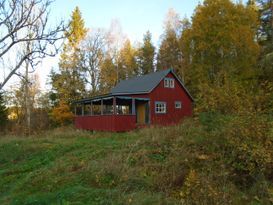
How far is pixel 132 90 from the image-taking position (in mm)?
24641

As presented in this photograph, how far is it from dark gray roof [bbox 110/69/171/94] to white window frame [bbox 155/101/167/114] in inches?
63.9

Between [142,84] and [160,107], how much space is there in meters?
2.76

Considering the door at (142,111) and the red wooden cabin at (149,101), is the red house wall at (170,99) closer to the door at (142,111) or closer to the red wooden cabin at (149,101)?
the red wooden cabin at (149,101)

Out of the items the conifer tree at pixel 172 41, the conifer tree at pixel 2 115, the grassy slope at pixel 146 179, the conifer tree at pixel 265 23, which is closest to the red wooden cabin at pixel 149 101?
the conifer tree at pixel 172 41

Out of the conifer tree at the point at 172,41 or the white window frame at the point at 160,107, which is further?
the conifer tree at the point at 172,41

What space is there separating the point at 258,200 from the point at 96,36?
3254 cm

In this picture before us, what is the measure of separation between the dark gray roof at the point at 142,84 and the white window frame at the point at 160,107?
162 cm

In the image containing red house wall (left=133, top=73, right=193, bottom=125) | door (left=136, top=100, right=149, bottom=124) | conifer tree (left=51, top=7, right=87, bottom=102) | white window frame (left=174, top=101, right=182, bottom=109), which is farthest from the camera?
conifer tree (left=51, top=7, right=87, bottom=102)

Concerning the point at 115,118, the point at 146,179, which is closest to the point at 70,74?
the point at 115,118

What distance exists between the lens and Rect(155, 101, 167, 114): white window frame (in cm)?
2366

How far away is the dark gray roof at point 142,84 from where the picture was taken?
23.7m

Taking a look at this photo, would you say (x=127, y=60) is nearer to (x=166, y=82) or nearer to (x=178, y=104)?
(x=166, y=82)

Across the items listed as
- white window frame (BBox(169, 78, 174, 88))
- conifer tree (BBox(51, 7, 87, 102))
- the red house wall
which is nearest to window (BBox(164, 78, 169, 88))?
the red house wall

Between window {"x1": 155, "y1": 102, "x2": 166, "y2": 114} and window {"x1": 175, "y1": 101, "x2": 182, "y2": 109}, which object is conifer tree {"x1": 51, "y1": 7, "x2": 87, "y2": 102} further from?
window {"x1": 175, "y1": 101, "x2": 182, "y2": 109}
